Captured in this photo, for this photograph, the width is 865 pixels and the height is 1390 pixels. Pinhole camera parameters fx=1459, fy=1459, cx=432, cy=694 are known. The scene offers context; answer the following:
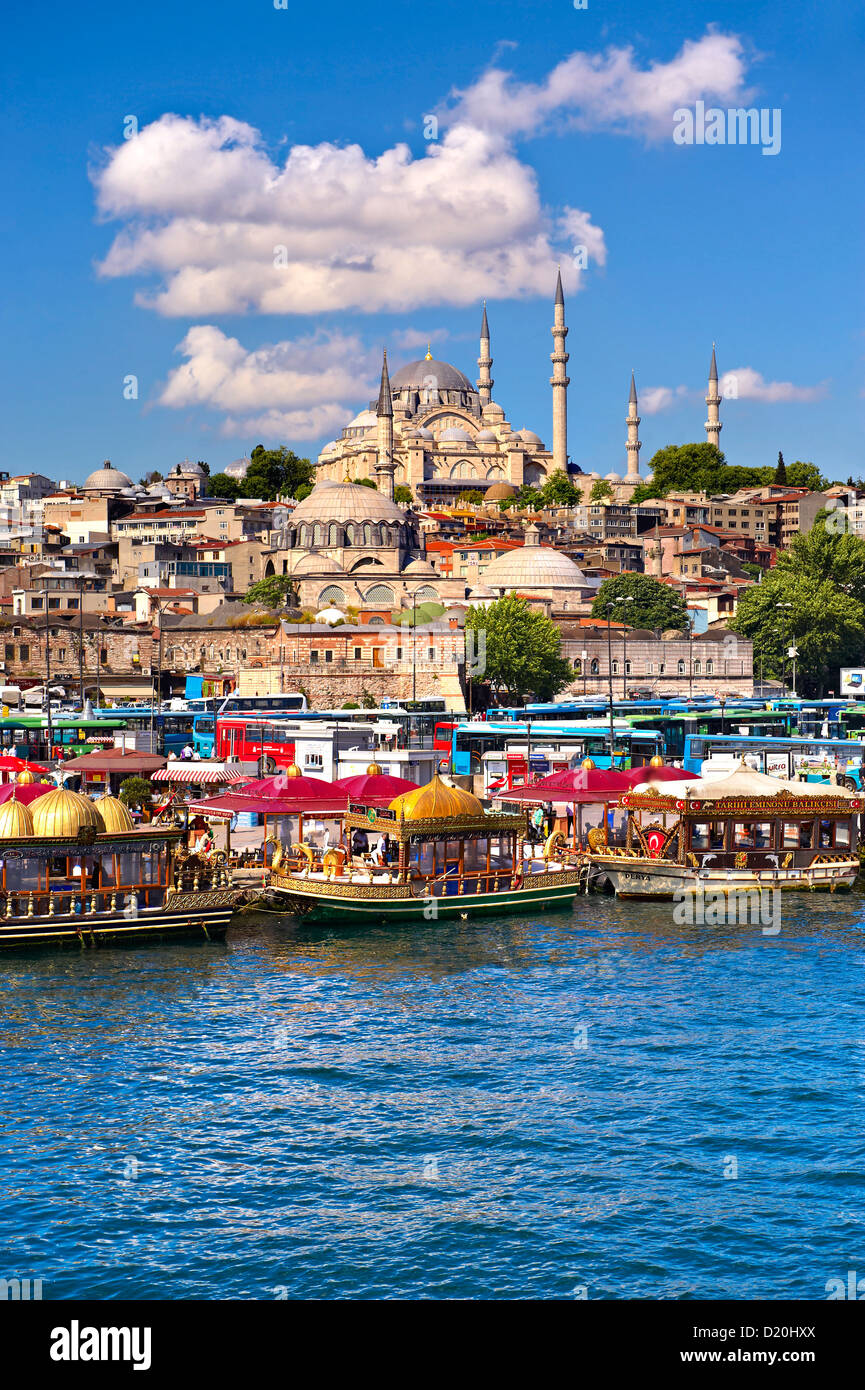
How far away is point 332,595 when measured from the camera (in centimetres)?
7644

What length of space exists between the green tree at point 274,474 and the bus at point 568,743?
2969 inches

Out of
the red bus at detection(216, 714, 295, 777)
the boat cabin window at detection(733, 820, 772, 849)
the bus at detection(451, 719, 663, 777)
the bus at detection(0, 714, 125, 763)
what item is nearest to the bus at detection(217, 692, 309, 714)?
the bus at detection(0, 714, 125, 763)

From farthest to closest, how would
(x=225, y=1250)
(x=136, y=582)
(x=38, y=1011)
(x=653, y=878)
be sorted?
1. (x=136, y=582)
2. (x=653, y=878)
3. (x=38, y=1011)
4. (x=225, y=1250)

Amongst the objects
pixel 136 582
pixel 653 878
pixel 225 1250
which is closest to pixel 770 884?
pixel 653 878

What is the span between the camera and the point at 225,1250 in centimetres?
1041

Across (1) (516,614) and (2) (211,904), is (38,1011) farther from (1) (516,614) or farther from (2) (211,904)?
(1) (516,614)

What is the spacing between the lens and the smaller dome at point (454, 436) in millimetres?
119562

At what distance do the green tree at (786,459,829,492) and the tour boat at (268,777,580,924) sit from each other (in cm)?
10219

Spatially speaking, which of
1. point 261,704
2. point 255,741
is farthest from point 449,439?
point 255,741

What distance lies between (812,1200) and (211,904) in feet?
37.0

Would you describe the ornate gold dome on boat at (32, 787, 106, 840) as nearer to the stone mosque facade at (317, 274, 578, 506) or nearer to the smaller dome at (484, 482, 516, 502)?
the stone mosque facade at (317, 274, 578, 506)

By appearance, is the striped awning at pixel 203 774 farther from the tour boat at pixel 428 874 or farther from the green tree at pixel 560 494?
the green tree at pixel 560 494

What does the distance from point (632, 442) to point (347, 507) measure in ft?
148

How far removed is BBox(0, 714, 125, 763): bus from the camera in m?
39.2
